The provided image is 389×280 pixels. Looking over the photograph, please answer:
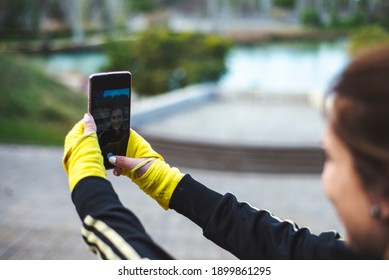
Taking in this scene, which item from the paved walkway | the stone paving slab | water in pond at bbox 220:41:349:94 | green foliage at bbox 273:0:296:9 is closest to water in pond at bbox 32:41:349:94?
water in pond at bbox 220:41:349:94

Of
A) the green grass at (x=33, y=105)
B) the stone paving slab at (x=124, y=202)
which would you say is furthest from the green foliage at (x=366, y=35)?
the green grass at (x=33, y=105)

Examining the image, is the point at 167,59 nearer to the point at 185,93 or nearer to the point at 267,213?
the point at 185,93

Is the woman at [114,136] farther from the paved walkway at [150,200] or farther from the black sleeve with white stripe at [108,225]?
the paved walkway at [150,200]

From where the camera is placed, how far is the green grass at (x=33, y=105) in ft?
26.1

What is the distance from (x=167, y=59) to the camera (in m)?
11.2

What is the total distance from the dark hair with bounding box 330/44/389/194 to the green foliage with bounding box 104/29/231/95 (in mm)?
10355

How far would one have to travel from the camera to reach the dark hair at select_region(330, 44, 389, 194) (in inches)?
21.0

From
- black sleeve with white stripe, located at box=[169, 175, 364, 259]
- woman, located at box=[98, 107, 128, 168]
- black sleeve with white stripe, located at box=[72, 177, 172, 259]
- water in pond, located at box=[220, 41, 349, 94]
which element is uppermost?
woman, located at box=[98, 107, 128, 168]

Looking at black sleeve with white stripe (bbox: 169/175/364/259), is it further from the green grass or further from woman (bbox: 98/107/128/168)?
the green grass

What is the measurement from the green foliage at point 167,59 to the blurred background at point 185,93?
29 millimetres

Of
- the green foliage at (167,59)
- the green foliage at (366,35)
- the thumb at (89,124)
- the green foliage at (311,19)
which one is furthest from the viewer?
the green foliage at (167,59)

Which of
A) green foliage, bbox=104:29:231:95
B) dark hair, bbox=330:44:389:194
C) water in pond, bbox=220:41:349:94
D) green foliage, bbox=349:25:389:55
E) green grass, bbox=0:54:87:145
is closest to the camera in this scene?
dark hair, bbox=330:44:389:194
